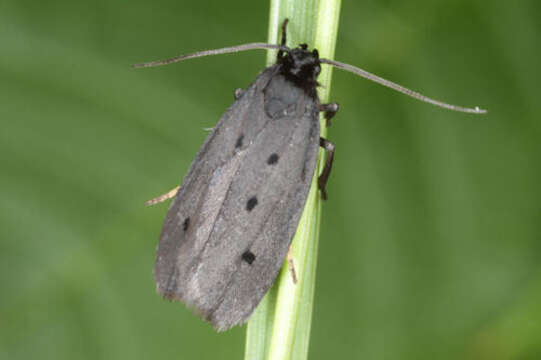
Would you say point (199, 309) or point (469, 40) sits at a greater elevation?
point (469, 40)

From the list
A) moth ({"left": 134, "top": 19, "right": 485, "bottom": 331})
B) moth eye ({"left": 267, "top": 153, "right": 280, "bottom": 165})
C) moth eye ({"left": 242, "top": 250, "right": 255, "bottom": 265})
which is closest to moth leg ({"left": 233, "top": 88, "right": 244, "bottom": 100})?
moth ({"left": 134, "top": 19, "right": 485, "bottom": 331})

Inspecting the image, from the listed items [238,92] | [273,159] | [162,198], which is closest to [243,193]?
[273,159]

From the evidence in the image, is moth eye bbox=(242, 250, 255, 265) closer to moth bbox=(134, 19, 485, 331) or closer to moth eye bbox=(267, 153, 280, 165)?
moth bbox=(134, 19, 485, 331)

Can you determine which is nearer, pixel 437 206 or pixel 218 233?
pixel 218 233

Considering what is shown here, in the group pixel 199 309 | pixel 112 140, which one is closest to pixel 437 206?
pixel 199 309

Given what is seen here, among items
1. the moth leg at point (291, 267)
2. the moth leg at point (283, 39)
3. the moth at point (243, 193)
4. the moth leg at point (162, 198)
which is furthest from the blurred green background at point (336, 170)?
the moth leg at point (291, 267)

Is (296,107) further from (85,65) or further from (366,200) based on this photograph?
(85,65)
